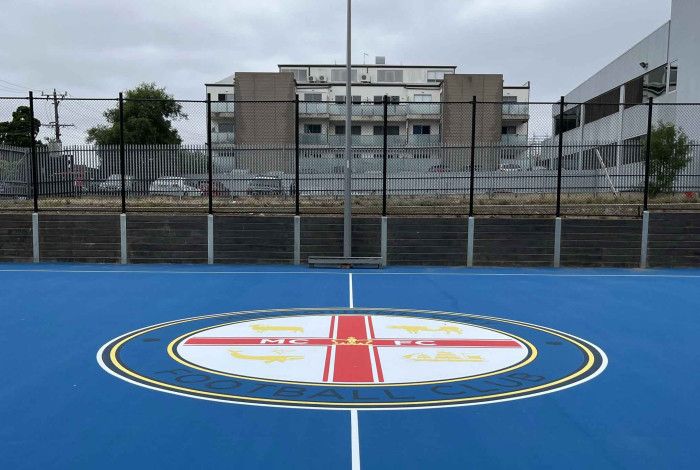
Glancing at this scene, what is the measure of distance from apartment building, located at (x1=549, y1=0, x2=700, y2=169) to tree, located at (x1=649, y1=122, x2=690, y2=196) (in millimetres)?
780

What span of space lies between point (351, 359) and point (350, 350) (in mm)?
380

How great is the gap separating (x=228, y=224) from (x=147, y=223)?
87.4 inches

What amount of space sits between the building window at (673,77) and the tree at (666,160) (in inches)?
289

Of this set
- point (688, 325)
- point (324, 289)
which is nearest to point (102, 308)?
point (324, 289)

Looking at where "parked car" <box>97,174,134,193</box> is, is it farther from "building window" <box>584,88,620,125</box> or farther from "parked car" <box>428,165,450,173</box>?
"building window" <box>584,88,620,125</box>

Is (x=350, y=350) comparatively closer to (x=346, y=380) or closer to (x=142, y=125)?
(x=346, y=380)

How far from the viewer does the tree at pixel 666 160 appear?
1870 cm

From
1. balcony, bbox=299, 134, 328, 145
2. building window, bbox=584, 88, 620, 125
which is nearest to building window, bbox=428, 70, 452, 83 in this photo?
building window, bbox=584, 88, 620, 125

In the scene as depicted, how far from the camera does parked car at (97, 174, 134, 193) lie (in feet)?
55.2

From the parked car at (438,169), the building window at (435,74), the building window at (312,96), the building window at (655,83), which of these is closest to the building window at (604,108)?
the building window at (655,83)

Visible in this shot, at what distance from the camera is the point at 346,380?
19.5 ft

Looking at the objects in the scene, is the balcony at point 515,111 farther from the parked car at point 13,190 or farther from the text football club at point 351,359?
the text football club at point 351,359

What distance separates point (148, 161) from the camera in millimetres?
16953

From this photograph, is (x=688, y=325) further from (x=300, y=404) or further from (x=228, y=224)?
(x=228, y=224)
